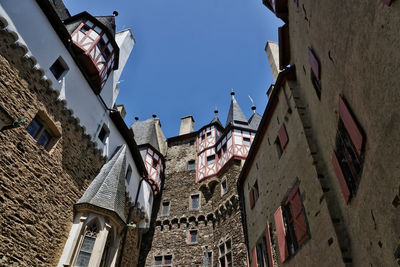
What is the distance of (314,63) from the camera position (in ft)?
21.0

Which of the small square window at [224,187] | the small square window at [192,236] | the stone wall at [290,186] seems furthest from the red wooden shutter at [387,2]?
the small square window at [192,236]

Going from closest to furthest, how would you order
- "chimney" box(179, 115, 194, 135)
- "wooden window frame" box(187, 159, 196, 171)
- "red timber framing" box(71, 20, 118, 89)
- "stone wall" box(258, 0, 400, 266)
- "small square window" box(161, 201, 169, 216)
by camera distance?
"stone wall" box(258, 0, 400, 266)
"red timber framing" box(71, 20, 118, 89)
"small square window" box(161, 201, 169, 216)
"wooden window frame" box(187, 159, 196, 171)
"chimney" box(179, 115, 194, 135)

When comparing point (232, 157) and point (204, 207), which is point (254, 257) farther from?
point (204, 207)

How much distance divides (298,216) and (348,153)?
295cm

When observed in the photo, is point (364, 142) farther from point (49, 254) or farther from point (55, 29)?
point (55, 29)

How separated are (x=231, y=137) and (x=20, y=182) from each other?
13.8m

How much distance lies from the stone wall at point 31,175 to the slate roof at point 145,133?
1053 centimetres

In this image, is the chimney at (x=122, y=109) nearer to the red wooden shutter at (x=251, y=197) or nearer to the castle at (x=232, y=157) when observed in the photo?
the castle at (x=232, y=157)

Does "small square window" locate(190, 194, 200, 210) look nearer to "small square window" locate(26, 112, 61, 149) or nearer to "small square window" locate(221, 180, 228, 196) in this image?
"small square window" locate(221, 180, 228, 196)

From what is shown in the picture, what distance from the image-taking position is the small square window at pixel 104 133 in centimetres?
1355

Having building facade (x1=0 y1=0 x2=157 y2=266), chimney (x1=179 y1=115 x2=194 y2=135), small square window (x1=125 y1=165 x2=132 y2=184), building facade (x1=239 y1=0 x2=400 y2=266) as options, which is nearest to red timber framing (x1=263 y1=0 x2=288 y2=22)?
building facade (x1=239 y1=0 x2=400 y2=266)

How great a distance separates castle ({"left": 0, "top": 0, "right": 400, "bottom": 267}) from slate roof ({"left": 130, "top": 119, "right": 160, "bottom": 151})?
12.8ft

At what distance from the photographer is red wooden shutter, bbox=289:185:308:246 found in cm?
706

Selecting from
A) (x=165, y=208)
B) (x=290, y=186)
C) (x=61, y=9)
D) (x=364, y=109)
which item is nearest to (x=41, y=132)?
(x=290, y=186)
